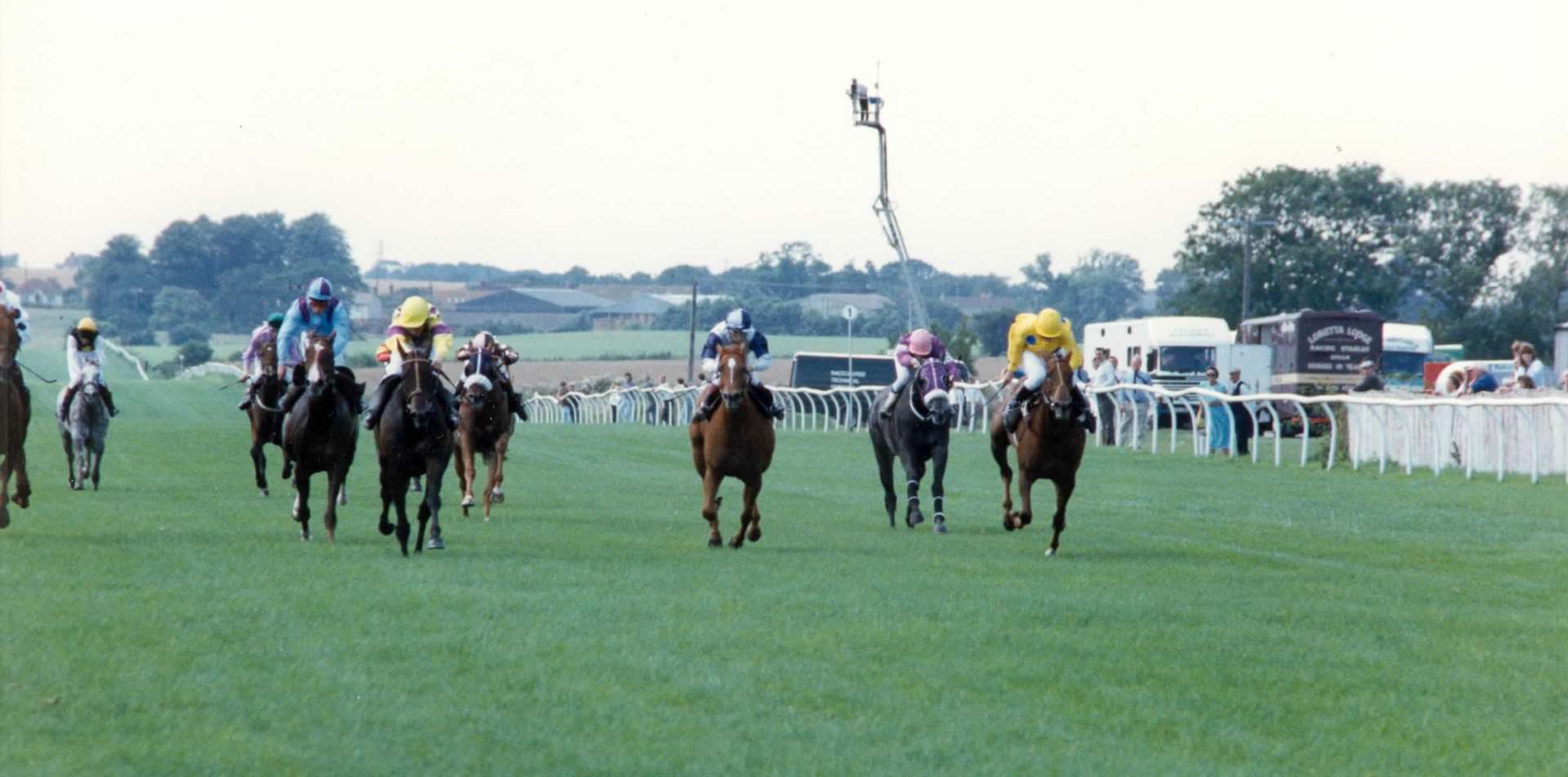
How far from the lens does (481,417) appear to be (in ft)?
61.5

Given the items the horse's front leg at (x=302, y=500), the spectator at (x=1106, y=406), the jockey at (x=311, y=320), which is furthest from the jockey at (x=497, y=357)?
the spectator at (x=1106, y=406)

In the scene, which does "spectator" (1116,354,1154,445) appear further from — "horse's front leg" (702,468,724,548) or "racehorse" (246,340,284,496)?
"horse's front leg" (702,468,724,548)

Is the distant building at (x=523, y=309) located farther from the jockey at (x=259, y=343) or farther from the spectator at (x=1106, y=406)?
the jockey at (x=259, y=343)

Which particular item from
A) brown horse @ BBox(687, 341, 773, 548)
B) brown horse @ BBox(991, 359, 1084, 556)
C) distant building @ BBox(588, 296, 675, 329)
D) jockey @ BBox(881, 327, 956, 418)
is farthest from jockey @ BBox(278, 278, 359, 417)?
distant building @ BBox(588, 296, 675, 329)

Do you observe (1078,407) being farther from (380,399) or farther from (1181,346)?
(1181,346)

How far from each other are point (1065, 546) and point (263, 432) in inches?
300

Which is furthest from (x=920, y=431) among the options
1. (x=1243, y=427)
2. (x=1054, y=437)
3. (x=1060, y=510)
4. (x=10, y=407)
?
(x=1243, y=427)

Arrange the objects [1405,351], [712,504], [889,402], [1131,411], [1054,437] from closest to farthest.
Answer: [712,504], [1054,437], [889,402], [1131,411], [1405,351]

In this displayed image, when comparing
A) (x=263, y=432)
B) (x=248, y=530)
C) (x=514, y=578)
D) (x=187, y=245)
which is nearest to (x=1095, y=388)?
(x=263, y=432)

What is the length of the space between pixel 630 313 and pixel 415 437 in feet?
300

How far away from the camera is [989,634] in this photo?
10.1 meters

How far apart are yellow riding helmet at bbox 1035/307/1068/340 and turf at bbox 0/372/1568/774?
1.53 meters

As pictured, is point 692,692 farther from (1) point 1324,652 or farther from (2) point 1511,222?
(2) point 1511,222

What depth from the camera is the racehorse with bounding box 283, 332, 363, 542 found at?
1502cm
